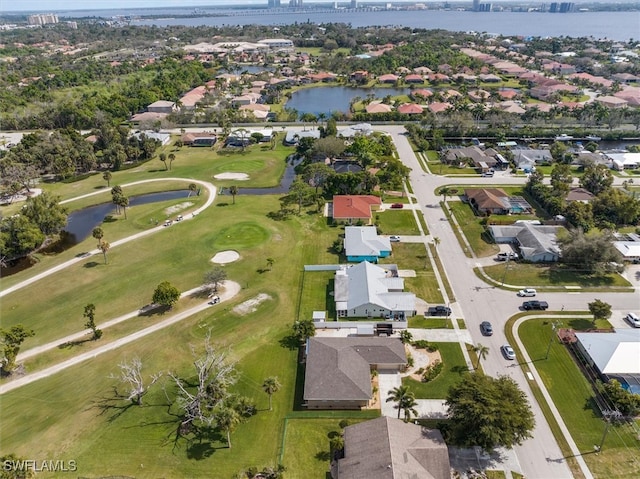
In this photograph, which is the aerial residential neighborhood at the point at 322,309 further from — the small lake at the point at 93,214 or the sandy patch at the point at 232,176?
the sandy patch at the point at 232,176

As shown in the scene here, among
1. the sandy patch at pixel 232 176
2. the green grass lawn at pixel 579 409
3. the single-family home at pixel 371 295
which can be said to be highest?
the sandy patch at pixel 232 176

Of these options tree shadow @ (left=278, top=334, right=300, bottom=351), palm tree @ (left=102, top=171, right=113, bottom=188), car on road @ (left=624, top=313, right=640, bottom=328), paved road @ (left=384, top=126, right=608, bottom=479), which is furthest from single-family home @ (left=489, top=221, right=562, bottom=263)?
palm tree @ (left=102, top=171, right=113, bottom=188)

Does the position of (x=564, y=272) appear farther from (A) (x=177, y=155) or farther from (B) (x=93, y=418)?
(A) (x=177, y=155)

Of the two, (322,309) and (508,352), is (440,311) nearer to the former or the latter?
(508,352)

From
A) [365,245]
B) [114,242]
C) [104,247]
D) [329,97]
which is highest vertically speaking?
[329,97]

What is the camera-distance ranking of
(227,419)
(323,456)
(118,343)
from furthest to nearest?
(118,343), (323,456), (227,419)

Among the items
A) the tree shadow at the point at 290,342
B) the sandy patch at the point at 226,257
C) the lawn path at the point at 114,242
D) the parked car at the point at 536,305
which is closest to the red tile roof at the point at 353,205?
the sandy patch at the point at 226,257

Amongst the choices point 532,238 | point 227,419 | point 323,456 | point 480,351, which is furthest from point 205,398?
point 532,238

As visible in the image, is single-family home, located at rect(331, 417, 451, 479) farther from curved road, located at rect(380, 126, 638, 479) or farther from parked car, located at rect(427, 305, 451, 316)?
parked car, located at rect(427, 305, 451, 316)
